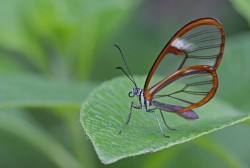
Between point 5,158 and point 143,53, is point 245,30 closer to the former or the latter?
point 143,53

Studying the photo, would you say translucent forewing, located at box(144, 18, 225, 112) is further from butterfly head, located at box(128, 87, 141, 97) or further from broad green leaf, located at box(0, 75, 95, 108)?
broad green leaf, located at box(0, 75, 95, 108)

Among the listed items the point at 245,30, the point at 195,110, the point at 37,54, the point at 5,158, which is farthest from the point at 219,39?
the point at 245,30

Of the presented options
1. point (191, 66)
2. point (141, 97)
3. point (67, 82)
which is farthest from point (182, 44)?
point (67, 82)

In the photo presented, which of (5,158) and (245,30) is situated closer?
(5,158)

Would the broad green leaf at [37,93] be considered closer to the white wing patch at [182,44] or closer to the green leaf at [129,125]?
the green leaf at [129,125]

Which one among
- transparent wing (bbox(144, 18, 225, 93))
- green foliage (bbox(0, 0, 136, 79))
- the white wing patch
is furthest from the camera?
green foliage (bbox(0, 0, 136, 79))

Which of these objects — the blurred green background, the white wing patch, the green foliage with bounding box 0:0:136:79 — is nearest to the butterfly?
the white wing patch
